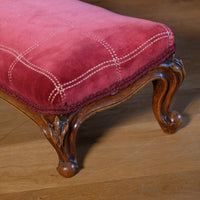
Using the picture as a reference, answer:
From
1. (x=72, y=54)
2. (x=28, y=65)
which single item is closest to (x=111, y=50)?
(x=72, y=54)

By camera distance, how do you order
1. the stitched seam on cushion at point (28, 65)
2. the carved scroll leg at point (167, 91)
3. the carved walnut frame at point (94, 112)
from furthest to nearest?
the carved scroll leg at point (167, 91) → the carved walnut frame at point (94, 112) → the stitched seam on cushion at point (28, 65)

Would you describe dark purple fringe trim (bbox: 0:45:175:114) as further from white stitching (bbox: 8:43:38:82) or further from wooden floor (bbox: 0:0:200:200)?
wooden floor (bbox: 0:0:200:200)

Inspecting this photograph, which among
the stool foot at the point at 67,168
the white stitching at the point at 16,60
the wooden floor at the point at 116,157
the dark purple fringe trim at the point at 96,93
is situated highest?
the white stitching at the point at 16,60

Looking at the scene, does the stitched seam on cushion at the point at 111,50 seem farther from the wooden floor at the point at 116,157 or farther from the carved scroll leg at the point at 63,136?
the wooden floor at the point at 116,157

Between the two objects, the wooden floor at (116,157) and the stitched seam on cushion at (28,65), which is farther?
the wooden floor at (116,157)

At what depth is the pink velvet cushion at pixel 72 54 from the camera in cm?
97

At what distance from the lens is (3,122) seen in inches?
56.2

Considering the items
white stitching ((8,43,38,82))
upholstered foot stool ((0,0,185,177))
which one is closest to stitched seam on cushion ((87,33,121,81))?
upholstered foot stool ((0,0,185,177))

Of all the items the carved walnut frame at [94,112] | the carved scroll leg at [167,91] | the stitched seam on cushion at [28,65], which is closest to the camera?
the stitched seam on cushion at [28,65]

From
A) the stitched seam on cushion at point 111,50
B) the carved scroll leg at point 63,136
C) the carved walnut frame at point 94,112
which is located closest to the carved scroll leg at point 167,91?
the carved walnut frame at point 94,112

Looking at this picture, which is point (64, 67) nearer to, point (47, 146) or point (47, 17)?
point (47, 17)

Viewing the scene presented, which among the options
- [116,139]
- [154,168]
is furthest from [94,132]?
[154,168]

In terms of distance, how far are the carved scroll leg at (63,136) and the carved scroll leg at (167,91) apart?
30cm

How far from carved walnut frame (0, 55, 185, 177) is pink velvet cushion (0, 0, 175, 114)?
0.04 m
